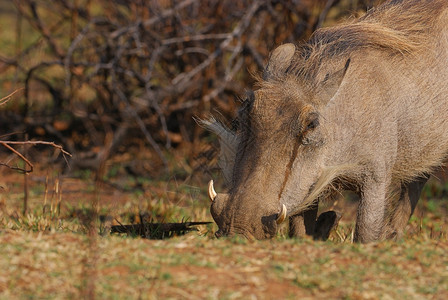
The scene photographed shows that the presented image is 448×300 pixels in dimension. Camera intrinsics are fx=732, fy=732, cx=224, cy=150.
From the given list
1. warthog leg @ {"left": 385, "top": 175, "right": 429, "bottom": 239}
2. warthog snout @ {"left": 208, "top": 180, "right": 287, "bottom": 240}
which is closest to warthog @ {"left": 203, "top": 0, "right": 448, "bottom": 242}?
warthog snout @ {"left": 208, "top": 180, "right": 287, "bottom": 240}

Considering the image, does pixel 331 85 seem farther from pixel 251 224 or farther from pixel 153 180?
pixel 153 180

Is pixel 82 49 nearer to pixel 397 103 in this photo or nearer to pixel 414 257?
pixel 397 103

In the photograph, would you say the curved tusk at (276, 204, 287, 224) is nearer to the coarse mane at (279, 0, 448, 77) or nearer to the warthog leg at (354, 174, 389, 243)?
the warthog leg at (354, 174, 389, 243)

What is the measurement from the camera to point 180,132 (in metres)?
6.71

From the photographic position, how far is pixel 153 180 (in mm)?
6012

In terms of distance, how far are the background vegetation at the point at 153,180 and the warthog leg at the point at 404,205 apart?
0.18 m

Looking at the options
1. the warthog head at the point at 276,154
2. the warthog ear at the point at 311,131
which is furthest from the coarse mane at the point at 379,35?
the warthog ear at the point at 311,131

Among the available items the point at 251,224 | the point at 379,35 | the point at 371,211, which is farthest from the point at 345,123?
the point at 251,224

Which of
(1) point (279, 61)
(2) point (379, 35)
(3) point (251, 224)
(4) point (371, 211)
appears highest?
(2) point (379, 35)

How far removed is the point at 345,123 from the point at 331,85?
0.64ft

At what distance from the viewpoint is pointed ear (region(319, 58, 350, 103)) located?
3.50 meters

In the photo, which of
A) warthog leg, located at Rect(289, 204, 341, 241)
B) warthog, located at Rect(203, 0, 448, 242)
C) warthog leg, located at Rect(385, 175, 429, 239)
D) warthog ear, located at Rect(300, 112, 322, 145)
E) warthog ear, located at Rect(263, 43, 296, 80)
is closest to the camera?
warthog, located at Rect(203, 0, 448, 242)

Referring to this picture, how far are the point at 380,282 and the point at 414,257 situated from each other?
37cm

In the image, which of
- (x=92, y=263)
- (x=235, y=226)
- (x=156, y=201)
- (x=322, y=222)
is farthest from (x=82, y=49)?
(x=92, y=263)
